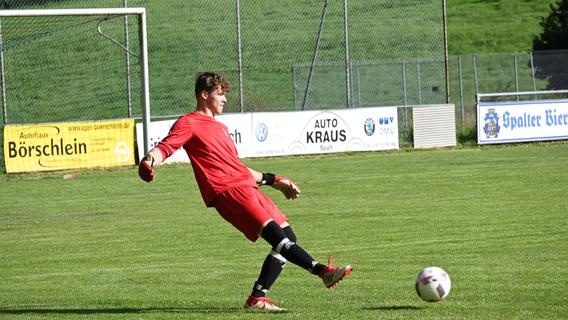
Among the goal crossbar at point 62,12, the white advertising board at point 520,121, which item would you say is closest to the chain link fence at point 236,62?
the white advertising board at point 520,121

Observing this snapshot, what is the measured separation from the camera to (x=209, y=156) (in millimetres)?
9258

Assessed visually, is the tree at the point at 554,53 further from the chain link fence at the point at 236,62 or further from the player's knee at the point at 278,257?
the player's knee at the point at 278,257

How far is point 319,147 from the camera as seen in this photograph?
30672mm

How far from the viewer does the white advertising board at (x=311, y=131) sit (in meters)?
29.3

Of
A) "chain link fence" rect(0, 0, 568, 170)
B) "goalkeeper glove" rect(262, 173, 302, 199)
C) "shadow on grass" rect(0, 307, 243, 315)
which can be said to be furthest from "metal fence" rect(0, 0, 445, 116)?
"goalkeeper glove" rect(262, 173, 302, 199)

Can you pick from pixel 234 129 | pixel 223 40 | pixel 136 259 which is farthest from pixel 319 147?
pixel 136 259

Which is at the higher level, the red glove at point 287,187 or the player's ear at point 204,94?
the player's ear at point 204,94

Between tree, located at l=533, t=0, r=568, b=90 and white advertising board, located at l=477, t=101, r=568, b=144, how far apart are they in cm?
642

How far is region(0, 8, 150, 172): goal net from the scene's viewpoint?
85.9ft

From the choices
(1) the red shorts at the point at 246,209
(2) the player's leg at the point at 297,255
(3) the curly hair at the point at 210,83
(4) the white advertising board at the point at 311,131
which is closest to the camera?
(2) the player's leg at the point at 297,255

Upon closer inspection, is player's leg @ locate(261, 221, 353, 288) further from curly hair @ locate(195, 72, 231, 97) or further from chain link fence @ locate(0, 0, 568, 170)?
chain link fence @ locate(0, 0, 568, 170)

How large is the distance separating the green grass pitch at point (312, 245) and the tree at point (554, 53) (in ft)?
47.4

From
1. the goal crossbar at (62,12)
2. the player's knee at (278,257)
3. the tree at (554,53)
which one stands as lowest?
the player's knee at (278,257)

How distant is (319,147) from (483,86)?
22.0 m
